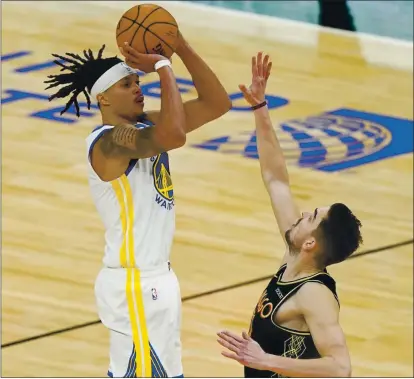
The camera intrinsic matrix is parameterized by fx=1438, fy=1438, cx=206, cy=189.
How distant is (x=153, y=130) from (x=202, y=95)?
625 mm

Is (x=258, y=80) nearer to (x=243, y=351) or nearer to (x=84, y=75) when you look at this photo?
(x=84, y=75)

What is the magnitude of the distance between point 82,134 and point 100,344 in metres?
4.18

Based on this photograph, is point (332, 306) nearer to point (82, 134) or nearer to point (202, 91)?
point (202, 91)

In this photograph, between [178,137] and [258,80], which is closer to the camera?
[178,137]

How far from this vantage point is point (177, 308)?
262 inches

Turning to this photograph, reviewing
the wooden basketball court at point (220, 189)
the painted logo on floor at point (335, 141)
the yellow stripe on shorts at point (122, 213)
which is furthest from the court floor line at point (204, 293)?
the yellow stripe on shorts at point (122, 213)

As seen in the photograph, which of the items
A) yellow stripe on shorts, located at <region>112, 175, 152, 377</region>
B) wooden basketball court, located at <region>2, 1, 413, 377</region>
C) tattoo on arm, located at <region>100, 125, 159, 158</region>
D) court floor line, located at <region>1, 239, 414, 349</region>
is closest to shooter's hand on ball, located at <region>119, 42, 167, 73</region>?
tattoo on arm, located at <region>100, 125, 159, 158</region>

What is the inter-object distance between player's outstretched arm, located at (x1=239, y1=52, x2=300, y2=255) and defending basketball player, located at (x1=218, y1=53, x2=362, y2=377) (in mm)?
261

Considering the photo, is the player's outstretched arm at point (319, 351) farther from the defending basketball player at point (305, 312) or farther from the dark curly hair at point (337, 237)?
the dark curly hair at point (337, 237)

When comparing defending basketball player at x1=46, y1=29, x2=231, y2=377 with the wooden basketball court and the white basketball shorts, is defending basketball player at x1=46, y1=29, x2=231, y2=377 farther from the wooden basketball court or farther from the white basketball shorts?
the wooden basketball court

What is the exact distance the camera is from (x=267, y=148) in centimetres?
681

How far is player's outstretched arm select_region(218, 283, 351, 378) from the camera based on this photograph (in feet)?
19.1

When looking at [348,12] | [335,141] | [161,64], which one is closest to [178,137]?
[161,64]

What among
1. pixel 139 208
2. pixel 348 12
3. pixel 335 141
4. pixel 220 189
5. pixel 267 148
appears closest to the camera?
pixel 139 208
